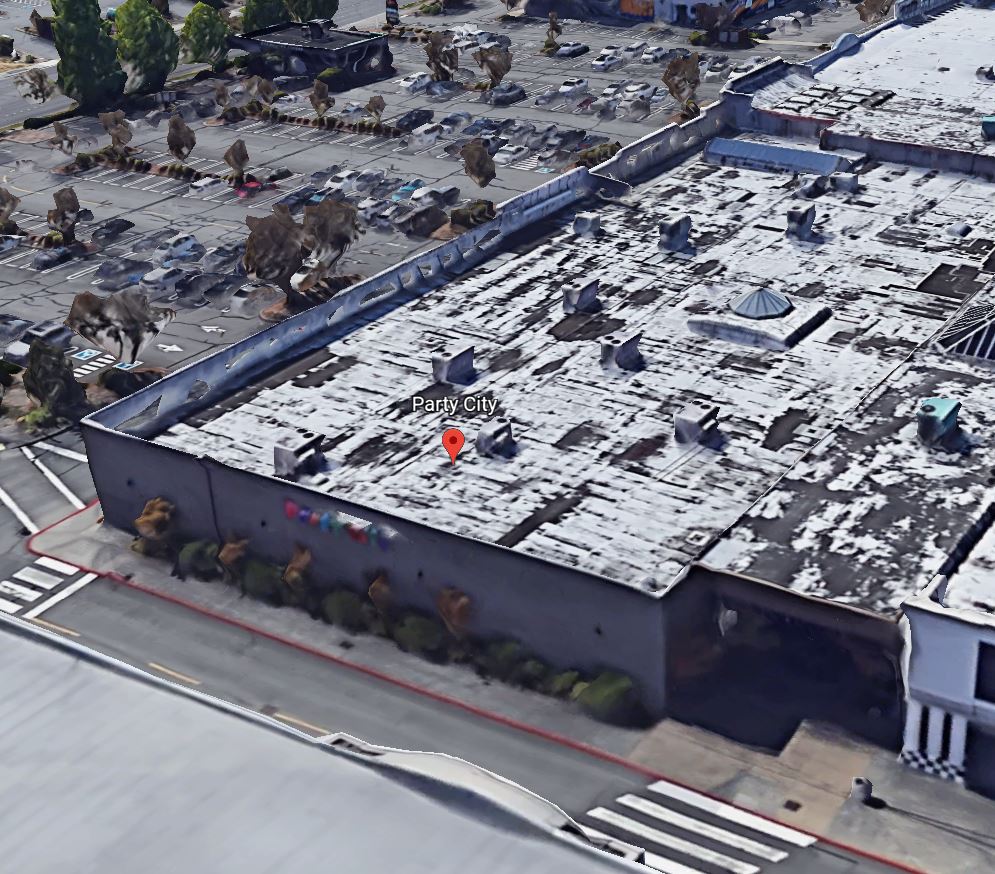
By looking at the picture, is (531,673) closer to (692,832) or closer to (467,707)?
(467,707)

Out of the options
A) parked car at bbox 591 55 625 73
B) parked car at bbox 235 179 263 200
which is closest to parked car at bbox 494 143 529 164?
parked car at bbox 235 179 263 200

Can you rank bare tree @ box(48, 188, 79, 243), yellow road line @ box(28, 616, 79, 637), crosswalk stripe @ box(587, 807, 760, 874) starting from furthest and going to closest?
1. bare tree @ box(48, 188, 79, 243)
2. yellow road line @ box(28, 616, 79, 637)
3. crosswalk stripe @ box(587, 807, 760, 874)

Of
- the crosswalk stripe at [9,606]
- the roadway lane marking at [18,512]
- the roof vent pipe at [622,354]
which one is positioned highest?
the roof vent pipe at [622,354]

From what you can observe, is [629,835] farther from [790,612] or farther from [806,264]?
[806,264]

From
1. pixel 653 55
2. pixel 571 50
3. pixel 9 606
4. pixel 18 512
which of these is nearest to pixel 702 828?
pixel 9 606

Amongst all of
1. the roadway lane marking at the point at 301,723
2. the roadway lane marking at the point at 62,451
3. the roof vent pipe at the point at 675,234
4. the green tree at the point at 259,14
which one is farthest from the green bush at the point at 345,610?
the green tree at the point at 259,14

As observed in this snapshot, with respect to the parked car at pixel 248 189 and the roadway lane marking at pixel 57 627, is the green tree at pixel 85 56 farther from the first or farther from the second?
the roadway lane marking at pixel 57 627

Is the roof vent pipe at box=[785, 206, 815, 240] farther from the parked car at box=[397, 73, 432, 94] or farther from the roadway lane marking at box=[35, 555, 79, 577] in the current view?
the parked car at box=[397, 73, 432, 94]
